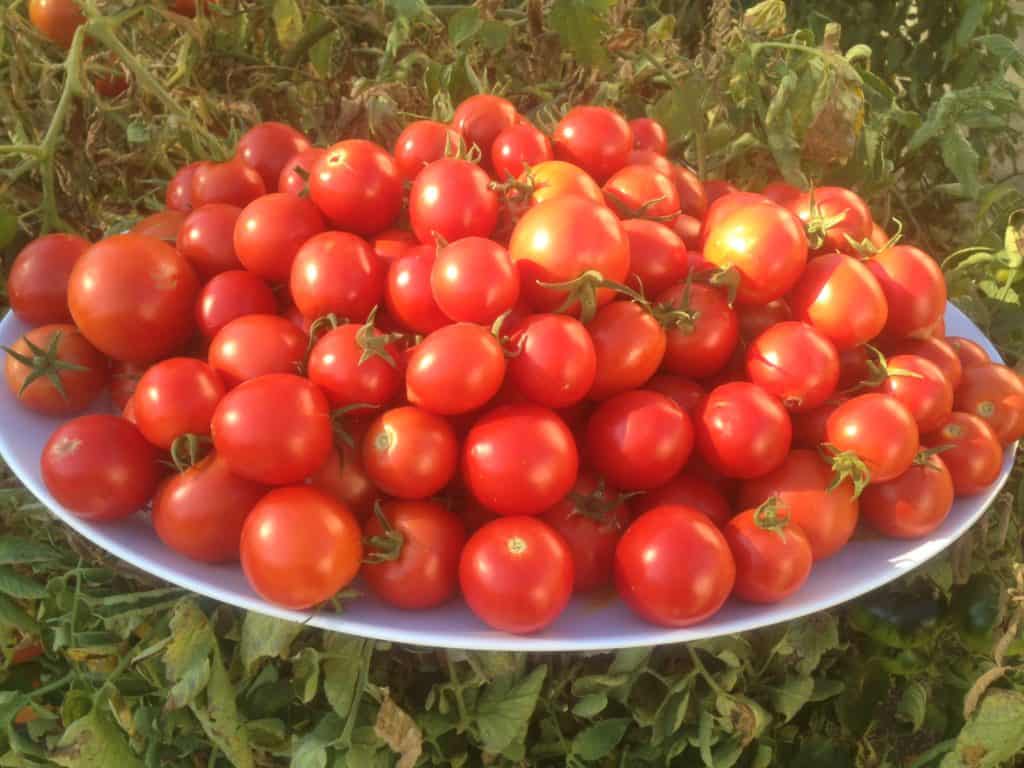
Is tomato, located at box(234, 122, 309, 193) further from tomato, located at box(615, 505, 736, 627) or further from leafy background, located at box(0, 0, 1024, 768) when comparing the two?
tomato, located at box(615, 505, 736, 627)

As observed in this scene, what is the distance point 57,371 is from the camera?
52.4 inches

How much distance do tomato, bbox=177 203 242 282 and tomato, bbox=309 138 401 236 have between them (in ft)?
0.46

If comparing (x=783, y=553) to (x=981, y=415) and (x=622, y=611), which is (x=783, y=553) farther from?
(x=981, y=415)

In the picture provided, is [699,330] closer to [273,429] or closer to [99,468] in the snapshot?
[273,429]

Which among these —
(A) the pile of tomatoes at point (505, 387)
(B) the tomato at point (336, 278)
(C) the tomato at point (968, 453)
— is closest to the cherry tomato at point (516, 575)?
(A) the pile of tomatoes at point (505, 387)

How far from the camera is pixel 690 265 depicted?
1368mm

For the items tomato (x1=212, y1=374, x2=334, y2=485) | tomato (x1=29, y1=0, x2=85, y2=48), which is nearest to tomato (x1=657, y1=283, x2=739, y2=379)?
tomato (x1=212, y1=374, x2=334, y2=485)

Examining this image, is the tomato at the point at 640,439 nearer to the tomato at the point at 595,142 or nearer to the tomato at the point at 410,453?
the tomato at the point at 410,453

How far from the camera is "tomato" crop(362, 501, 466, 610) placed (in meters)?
1.13

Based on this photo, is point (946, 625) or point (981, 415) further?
point (946, 625)

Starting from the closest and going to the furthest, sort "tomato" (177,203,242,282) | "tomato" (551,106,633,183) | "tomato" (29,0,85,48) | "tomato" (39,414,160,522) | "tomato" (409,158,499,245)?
"tomato" (39,414,160,522)
"tomato" (409,158,499,245)
"tomato" (177,203,242,282)
"tomato" (551,106,633,183)
"tomato" (29,0,85,48)

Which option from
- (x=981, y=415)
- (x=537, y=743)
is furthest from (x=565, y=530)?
(x=981, y=415)

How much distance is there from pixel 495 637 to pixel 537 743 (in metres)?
0.44

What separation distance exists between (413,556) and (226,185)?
73cm
